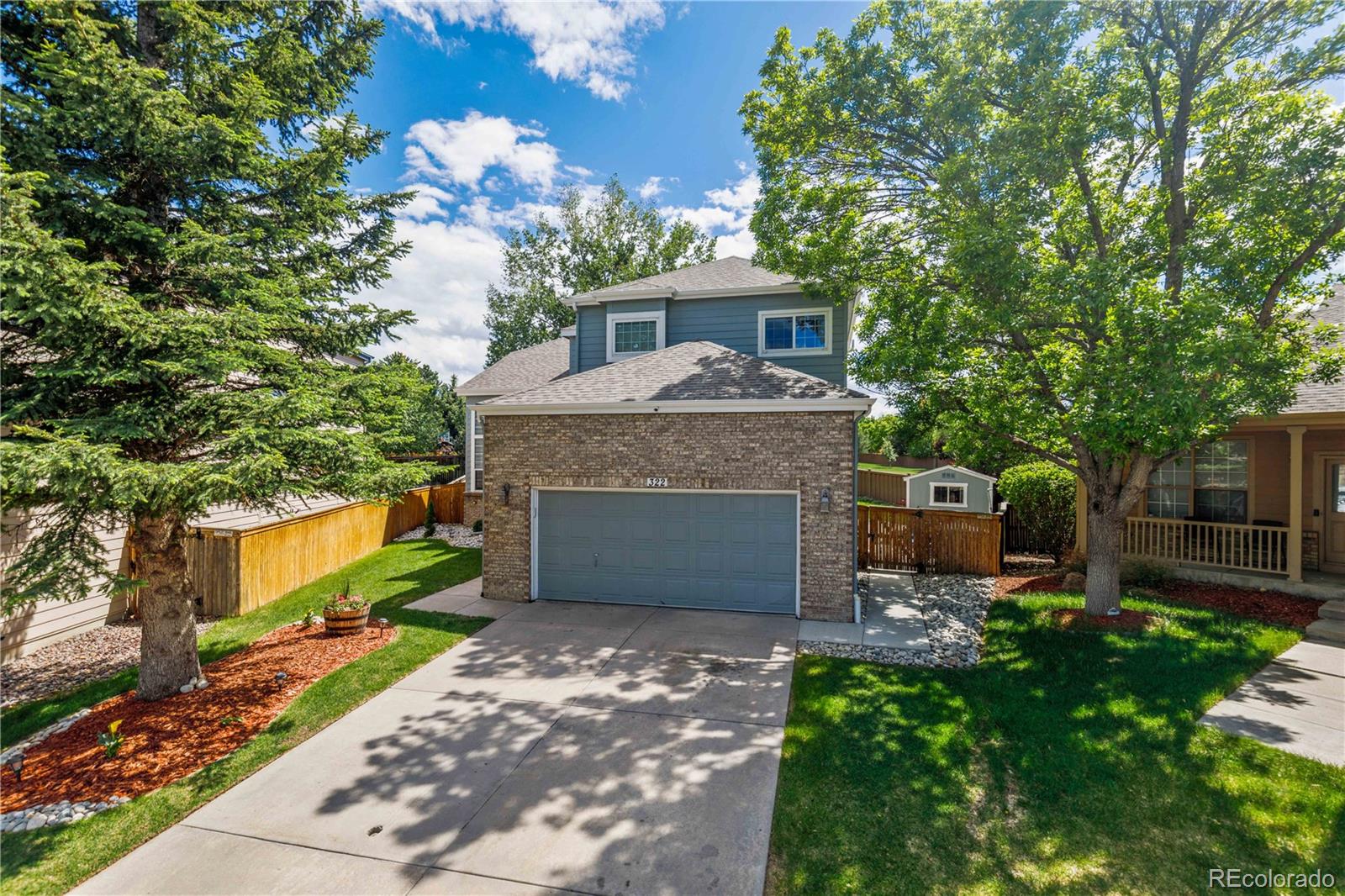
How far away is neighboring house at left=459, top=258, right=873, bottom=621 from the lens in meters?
9.05

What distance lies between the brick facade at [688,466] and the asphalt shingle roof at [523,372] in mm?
7644

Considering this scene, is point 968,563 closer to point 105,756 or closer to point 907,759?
point 907,759

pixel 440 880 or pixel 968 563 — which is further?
pixel 968 563

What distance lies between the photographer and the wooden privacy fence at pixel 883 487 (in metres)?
27.8

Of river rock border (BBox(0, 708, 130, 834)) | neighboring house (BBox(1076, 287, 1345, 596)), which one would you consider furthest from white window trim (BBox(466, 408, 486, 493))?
neighboring house (BBox(1076, 287, 1345, 596))

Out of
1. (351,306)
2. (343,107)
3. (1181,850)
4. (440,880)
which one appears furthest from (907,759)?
(343,107)

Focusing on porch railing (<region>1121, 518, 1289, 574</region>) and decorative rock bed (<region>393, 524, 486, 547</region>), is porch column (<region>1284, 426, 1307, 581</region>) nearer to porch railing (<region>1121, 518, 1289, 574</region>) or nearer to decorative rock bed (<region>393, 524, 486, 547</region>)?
porch railing (<region>1121, 518, 1289, 574</region>)

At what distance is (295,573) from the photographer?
11.0 meters

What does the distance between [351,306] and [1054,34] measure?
10686 millimetres

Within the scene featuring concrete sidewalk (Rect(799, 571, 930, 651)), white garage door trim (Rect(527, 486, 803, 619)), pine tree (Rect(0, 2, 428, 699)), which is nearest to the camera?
pine tree (Rect(0, 2, 428, 699))

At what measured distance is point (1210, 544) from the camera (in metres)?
10.9

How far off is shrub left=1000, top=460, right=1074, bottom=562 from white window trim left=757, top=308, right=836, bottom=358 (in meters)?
6.42

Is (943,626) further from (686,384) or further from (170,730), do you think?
(170,730)

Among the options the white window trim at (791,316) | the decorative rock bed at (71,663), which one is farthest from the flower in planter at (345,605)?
the white window trim at (791,316)
